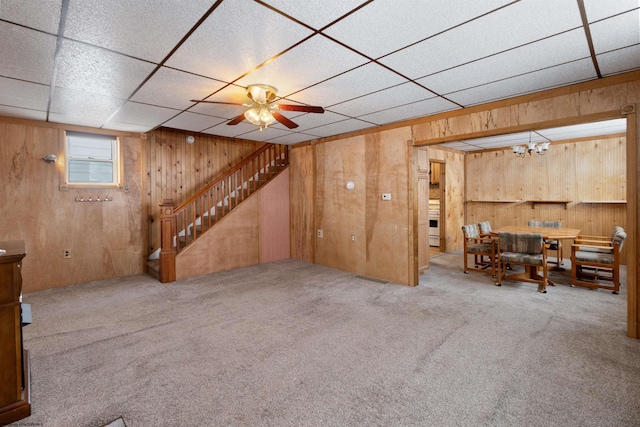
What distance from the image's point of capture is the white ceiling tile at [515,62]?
7.63ft

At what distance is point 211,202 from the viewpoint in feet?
20.2

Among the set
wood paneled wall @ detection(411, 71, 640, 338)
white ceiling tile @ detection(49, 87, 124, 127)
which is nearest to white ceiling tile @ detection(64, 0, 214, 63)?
white ceiling tile @ detection(49, 87, 124, 127)

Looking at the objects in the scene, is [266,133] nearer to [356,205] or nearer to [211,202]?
[211,202]

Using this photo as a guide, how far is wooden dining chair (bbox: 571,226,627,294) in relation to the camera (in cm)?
423

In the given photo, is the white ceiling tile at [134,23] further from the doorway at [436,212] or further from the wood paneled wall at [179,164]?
the doorway at [436,212]

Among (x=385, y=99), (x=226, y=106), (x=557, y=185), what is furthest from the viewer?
(x=557, y=185)

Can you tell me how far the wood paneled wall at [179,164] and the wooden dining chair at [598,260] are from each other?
21.6ft

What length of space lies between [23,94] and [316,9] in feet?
12.0

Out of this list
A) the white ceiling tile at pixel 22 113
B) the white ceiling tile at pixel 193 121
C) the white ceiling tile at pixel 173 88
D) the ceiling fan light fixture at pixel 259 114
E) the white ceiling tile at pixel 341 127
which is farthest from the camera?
the white ceiling tile at pixel 341 127

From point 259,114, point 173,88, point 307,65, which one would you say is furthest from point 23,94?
point 307,65

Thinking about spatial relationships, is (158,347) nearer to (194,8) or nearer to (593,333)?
(194,8)

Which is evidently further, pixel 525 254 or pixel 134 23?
pixel 525 254

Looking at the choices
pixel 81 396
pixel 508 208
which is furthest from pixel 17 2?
pixel 508 208

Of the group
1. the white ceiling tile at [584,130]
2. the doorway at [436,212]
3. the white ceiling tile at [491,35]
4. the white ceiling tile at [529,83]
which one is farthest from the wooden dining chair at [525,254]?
the white ceiling tile at [491,35]
